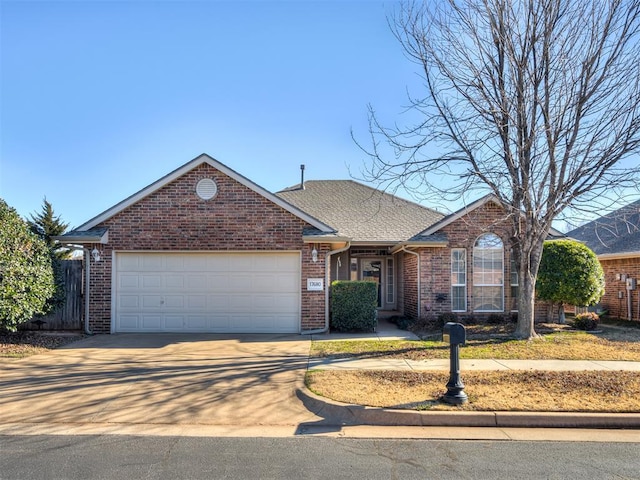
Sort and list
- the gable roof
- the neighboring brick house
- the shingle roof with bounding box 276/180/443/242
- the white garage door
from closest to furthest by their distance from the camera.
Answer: the gable roof
the white garage door
the neighboring brick house
the shingle roof with bounding box 276/180/443/242

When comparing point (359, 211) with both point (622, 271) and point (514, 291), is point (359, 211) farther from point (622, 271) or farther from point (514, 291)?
point (622, 271)

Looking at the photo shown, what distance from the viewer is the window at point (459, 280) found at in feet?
46.9

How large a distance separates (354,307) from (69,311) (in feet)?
25.5

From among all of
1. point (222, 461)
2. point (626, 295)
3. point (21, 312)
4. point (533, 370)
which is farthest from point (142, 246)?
point (626, 295)

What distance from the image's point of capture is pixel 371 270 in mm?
18688

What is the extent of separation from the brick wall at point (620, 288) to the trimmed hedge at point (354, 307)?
9521 mm

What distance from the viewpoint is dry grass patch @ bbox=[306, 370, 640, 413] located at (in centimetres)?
608

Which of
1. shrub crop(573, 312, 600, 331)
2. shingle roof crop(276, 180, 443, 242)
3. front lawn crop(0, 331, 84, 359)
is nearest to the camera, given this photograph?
front lawn crop(0, 331, 84, 359)

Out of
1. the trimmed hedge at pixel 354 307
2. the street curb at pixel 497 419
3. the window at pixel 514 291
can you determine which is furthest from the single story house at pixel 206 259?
the street curb at pixel 497 419

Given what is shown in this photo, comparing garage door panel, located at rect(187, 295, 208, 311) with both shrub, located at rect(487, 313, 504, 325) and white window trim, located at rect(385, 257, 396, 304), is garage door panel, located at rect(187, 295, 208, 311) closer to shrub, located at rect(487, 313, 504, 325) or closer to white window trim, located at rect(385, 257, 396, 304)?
shrub, located at rect(487, 313, 504, 325)

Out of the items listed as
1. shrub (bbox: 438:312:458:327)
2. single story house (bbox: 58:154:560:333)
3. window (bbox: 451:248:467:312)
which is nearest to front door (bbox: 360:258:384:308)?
window (bbox: 451:248:467:312)

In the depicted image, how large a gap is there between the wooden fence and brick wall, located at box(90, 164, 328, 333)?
639 millimetres

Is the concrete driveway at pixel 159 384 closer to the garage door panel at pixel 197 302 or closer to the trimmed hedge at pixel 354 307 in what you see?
the garage door panel at pixel 197 302

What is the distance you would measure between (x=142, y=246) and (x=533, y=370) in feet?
32.1
